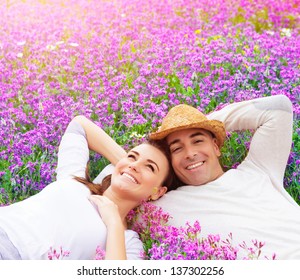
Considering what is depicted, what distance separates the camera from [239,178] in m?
4.04

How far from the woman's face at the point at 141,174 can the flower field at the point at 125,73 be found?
0.71 metres

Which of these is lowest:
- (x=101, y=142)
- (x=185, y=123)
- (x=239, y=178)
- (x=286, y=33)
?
(x=239, y=178)

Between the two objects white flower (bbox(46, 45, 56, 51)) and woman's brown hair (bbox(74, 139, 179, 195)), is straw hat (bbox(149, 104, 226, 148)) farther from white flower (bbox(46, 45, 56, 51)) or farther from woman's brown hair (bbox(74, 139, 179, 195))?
white flower (bbox(46, 45, 56, 51))

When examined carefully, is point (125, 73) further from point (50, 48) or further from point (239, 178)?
point (239, 178)

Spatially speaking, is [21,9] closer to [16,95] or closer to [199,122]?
[16,95]

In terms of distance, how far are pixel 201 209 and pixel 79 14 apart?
476cm

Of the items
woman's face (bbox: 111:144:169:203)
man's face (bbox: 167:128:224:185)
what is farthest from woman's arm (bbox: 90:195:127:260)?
man's face (bbox: 167:128:224:185)

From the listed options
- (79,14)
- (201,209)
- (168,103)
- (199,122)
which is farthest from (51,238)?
(79,14)

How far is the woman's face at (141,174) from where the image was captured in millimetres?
3713

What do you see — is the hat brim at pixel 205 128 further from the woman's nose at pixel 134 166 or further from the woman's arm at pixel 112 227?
the woman's arm at pixel 112 227

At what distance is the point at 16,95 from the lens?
5.42 m

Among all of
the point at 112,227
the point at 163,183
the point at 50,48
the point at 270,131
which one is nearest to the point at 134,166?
the point at 163,183

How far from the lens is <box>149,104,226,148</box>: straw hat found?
3984 millimetres

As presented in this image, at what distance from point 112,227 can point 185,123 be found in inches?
34.5
